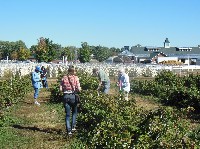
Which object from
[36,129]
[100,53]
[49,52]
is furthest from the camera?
[100,53]

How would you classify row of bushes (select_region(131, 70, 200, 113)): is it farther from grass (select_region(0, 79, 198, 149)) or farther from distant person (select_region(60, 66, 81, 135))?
distant person (select_region(60, 66, 81, 135))

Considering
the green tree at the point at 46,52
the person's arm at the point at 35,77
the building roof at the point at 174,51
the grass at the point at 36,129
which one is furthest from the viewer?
the building roof at the point at 174,51

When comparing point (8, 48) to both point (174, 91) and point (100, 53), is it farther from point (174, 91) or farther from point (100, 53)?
point (174, 91)

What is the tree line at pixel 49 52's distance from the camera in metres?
70.7

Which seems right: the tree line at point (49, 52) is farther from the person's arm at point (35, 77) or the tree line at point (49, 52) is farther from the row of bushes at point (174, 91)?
the person's arm at point (35, 77)

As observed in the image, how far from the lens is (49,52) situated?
69.9 metres

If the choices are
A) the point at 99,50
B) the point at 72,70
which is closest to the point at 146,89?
the point at 72,70

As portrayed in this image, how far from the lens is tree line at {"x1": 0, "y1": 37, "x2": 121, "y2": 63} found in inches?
2783

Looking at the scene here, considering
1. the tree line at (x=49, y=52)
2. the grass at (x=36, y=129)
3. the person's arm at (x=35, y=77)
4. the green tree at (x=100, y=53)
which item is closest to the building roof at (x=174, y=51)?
the tree line at (x=49, y=52)

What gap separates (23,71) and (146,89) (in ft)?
55.3

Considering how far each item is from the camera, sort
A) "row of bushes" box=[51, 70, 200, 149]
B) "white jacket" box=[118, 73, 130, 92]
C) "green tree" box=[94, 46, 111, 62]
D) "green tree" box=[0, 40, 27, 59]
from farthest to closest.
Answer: "green tree" box=[94, 46, 111, 62] → "green tree" box=[0, 40, 27, 59] → "white jacket" box=[118, 73, 130, 92] → "row of bushes" box=[51, 70, 200, 149]

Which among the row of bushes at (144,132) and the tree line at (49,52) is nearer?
the row of bushes at (144,132)

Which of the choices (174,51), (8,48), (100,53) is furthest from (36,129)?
(8,48)

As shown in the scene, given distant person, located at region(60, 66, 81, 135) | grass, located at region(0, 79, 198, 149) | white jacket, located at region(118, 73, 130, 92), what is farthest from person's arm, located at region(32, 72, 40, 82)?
distant person, located at region(60, 66, 81, 135)
